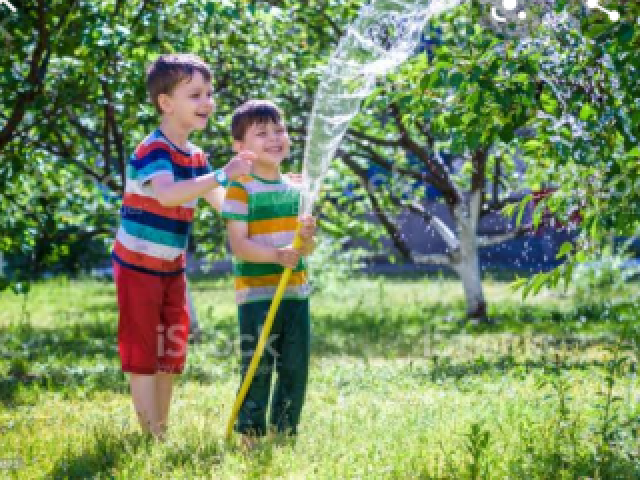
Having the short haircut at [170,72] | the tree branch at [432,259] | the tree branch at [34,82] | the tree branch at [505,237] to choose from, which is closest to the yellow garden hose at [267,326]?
the short haircut at [170,72]

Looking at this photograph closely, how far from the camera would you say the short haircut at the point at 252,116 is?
373 cm

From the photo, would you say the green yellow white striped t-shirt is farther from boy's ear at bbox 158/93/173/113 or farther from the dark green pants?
boy's ear at bbox 158/93/173/113

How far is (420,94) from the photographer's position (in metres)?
3.75

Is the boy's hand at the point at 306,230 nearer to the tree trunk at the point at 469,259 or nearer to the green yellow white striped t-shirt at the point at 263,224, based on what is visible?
the green yellow white striped t-shirt at the point at 263,224

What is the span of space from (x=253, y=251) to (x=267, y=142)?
16.8 inches

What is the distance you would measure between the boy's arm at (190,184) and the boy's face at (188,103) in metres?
0.28

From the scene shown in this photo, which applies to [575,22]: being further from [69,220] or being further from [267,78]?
[69,220]

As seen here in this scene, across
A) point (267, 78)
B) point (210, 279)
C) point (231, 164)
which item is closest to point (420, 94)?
point (231, 164)

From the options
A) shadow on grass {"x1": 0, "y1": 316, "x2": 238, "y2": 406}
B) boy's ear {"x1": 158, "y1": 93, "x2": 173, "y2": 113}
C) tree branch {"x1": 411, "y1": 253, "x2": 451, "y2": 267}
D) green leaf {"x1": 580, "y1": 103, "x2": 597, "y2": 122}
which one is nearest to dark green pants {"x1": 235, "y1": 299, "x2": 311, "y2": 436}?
boy's ear {"x1": 158, "y1": 93, "x2": 173, "y2": 113}

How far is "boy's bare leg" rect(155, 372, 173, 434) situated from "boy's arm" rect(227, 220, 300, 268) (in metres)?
0.57

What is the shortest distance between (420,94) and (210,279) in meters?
12.3

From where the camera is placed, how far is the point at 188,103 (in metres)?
3.68

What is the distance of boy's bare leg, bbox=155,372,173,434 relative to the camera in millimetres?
3750

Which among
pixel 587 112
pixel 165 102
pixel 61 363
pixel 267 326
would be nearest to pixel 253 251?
pixel 267 326
